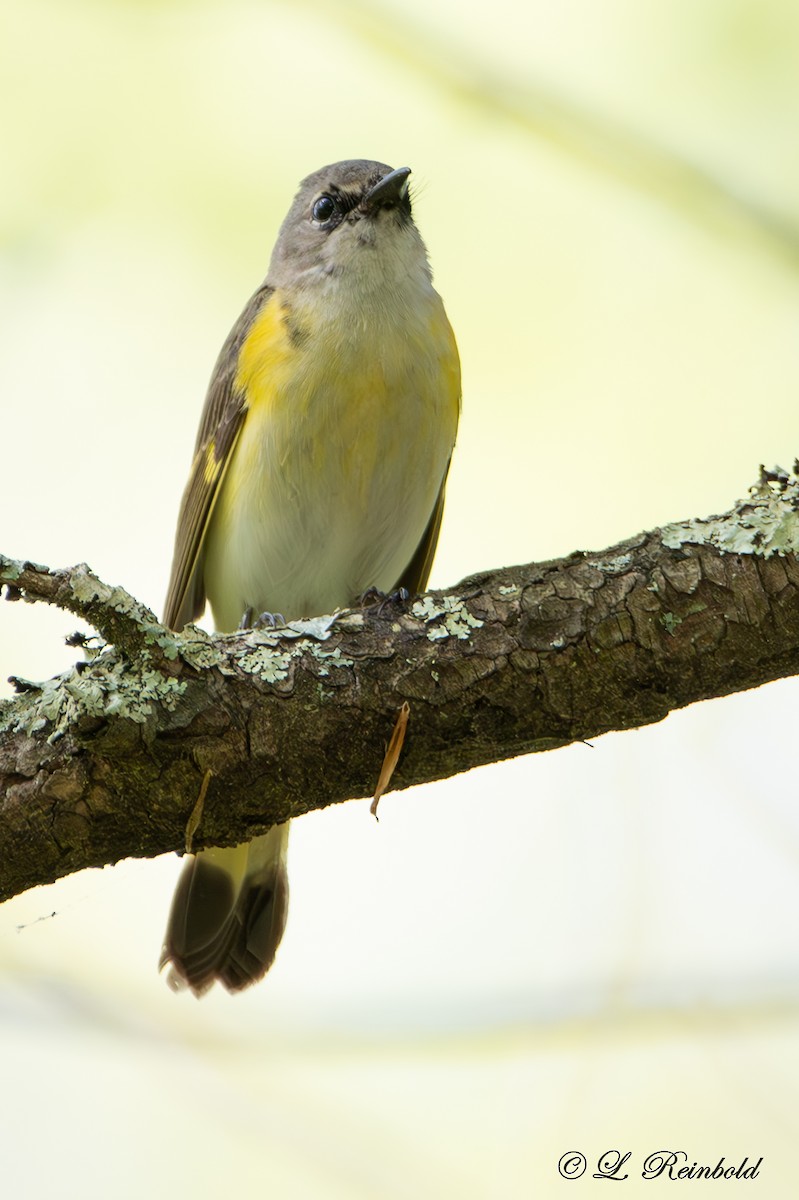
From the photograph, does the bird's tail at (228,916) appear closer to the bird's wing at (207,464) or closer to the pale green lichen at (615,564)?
the bird's wing at (207,464)

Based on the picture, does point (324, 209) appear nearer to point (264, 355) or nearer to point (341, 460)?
point (264, 355)

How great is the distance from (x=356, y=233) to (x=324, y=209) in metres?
0.29

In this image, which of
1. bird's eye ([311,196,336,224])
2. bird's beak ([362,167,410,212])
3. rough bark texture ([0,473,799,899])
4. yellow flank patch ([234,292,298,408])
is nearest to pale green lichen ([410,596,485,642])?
rough bark texture ([0,473,799,899])

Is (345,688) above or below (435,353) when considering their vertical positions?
below

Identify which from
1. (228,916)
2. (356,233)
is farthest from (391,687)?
(356,233)

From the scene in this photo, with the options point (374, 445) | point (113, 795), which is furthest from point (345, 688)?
point (374, 445)

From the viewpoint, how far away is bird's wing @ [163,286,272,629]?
14.9 feet

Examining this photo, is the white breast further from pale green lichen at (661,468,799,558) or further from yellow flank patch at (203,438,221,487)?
pale green lichen at (661,468,799,558)

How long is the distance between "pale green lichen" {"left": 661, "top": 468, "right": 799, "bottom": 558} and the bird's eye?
2.58 meters

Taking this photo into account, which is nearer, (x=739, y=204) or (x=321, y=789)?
(x=321, y=789)

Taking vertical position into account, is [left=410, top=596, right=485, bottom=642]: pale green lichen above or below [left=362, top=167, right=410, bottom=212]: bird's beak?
below

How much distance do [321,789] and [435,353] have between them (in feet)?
7.21

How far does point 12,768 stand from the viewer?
2652 millimetres

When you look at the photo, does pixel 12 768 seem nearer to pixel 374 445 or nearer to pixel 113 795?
pixel 113 795
